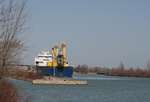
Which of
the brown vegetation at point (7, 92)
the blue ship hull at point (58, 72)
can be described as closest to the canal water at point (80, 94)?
the brown vegetation at point (7, 92)

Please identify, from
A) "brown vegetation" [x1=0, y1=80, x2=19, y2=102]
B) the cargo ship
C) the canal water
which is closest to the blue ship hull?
the cargo ship

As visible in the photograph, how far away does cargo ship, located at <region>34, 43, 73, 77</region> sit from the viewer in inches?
3999

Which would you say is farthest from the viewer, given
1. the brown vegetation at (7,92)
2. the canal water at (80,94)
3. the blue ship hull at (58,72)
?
the blue ship hull at (58,72)

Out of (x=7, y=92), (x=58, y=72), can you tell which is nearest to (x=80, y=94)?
(x=7, y=92)

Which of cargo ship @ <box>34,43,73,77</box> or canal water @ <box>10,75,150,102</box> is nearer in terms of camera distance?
canal water @ <box>10,75,150,102</box>

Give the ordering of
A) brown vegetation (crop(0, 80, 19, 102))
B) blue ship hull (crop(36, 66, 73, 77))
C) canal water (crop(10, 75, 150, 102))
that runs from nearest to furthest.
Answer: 1. brown vegetation (crop(0, 80, 19, 102))
2. canal water (crop(10, 75, 150, 102))
3. blue ship hull (crop(36, 66, 73, 77))

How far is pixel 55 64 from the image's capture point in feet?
336

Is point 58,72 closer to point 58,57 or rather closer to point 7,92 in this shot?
point 58,57

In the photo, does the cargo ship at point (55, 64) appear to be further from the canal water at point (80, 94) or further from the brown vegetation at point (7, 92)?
the brown vegetation at point (7, 92)

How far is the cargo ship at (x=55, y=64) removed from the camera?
101562 millimetres

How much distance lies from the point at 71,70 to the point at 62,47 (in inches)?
222

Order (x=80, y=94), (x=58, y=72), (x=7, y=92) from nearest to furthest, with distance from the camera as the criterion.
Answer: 1. (x=7, y=92)
2. (x=80, y=94)
3. (x=58, y=72)

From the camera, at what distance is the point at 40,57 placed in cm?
→ 10881

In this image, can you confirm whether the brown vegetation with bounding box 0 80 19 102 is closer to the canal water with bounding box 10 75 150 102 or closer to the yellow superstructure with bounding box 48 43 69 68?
the canal water with bounding box 10 75 150 102
